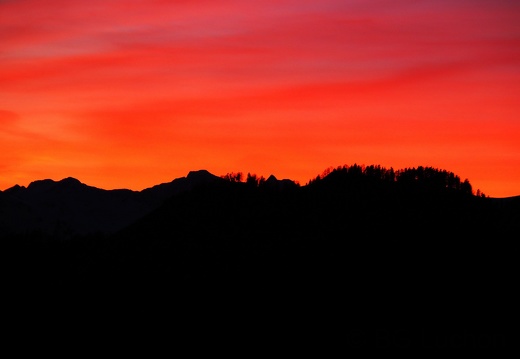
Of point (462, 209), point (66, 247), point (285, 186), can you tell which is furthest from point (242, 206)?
point (66, 247)

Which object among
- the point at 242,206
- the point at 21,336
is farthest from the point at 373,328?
the point at 21,336

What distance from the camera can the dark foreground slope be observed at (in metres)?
59.3

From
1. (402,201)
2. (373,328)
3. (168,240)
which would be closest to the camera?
(373,328)

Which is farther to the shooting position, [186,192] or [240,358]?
[186,192]

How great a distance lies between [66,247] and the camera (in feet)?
314

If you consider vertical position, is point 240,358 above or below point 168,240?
below

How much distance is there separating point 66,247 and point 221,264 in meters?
32.4

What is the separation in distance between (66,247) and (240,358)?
1720 inches

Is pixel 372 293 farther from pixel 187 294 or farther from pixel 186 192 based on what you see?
pixel 186 192

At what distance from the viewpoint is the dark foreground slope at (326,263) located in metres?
59.3

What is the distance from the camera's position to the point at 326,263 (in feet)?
217

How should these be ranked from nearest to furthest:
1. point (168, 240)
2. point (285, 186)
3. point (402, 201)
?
point (402, 201) → point (168, 240) → point (285, 186)

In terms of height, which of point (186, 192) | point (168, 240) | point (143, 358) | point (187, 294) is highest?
point (186, 192)

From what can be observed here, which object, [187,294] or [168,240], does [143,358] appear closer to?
[187,294]
